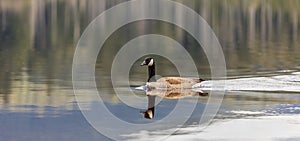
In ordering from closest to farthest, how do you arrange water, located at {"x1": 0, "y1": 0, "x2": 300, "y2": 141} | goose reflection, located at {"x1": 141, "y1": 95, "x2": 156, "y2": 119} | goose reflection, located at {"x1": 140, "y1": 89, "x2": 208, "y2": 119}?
water, located at {"x1": 0, "y1": 0, "x2": 300, "y2": 141} < goose reflection, located at {"x1": 141, "y1": 95, "x2": 156, "y2": 119} < goose reflection, located at {"x1": 140, "y1": 89, "x2": 208, "y2": 119}

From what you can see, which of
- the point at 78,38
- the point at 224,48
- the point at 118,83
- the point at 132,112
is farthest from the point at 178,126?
the point at 78,38

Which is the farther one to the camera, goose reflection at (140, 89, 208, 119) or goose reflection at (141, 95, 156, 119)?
goose reflection at (140, 89, 208, 119)

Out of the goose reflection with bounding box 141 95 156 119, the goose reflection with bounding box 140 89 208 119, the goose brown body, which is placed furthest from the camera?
the goose brown body

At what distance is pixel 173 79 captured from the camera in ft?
107

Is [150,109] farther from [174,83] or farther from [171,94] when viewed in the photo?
[174,83]

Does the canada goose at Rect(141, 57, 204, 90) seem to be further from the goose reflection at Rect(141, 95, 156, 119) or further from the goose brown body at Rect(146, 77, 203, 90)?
the goose reflection at Rect(141, 95, 156, 119)

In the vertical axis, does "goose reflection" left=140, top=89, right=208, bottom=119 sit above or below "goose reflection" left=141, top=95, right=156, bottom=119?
above

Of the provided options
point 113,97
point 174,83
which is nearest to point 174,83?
point 174,83

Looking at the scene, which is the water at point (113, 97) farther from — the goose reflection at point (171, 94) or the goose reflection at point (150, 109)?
the goose reflection at point (171, 94)

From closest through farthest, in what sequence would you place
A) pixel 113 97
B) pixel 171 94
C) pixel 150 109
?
pixel 150 109 → pixel 113 97 → pixel 171 94

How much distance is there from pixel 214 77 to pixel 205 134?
46.9 ft

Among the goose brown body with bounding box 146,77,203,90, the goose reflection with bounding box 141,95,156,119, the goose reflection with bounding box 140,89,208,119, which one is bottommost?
the goose reflection with bounding box 141,95,156,119

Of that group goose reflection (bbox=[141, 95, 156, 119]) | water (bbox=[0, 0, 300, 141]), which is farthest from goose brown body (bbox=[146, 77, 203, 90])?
goose reflection (bbox=[141, 95, 156, 119])

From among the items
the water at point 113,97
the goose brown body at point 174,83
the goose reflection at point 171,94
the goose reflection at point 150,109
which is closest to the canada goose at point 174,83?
the goose brown body at point 174,83
